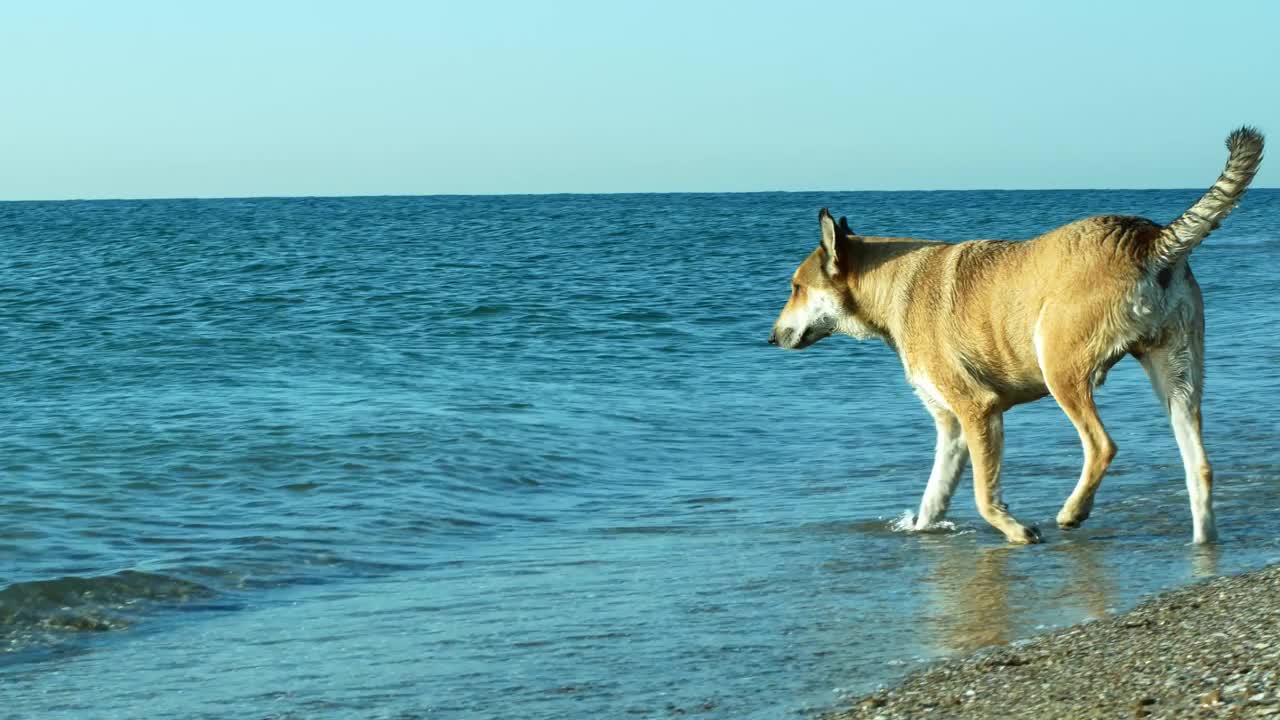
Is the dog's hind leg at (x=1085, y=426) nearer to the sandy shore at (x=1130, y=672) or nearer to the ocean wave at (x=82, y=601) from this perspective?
the sandy shore at (x=1130, y=672)

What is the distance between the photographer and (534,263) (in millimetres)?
39062

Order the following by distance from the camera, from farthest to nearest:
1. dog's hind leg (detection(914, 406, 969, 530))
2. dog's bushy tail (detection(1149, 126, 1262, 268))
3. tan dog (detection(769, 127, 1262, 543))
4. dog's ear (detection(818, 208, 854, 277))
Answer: dog's ear (detection(818, 208, 854, 277)) → dog's hind leg (detection(914, 406, 969, 530)) → tan dog (detection(769, 127, 1262, 543)) → dog's bushy tail (detection(1149, 126, 1262, 268))

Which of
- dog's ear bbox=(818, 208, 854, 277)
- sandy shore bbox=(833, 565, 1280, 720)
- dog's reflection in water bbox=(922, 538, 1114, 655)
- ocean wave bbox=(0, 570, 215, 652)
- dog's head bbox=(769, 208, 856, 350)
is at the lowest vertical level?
ocean wave bbox=(0, 570, 215, 652)

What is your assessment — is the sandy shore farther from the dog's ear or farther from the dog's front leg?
the dog's ear

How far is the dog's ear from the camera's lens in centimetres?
916

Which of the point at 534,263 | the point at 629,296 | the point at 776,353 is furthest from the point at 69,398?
the point at 534,263

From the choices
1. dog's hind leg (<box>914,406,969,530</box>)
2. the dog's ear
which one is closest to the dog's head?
the dog's ear

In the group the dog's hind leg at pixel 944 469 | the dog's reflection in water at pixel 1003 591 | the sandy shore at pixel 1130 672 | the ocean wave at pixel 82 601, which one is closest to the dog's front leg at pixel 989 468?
the dog's reflection in water at pixel 1003 591

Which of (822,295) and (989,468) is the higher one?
(822,295)

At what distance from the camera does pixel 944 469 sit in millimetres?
8820

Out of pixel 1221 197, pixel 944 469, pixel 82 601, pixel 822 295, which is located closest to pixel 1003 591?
Result: pixel 944 469

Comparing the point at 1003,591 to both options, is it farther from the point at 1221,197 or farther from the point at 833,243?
the point at 833,243

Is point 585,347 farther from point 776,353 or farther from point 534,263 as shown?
point 534,263

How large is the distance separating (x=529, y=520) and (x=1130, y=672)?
543 cm
